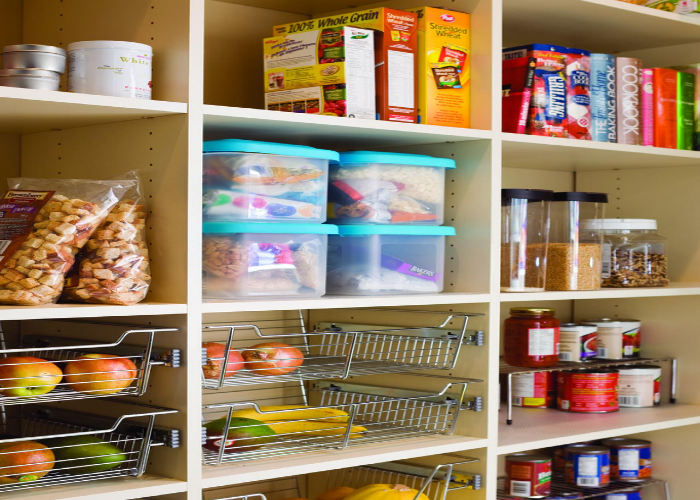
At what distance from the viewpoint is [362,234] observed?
1.67 metres

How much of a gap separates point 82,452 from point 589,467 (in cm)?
129

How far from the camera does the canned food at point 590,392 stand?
7.34 feet

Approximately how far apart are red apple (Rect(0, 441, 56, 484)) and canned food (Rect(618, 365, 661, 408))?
4.91ft

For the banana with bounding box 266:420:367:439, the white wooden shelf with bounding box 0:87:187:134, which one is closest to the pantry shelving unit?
the white wooden shelf with bounding box 0:87:187:134

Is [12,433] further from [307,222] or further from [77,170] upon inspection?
→ [307,222]

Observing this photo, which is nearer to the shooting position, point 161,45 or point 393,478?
point 161,45

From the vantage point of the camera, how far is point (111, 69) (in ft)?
4.44

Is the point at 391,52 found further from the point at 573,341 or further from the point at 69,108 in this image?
the point at 573,341

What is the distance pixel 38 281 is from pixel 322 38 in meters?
0.68

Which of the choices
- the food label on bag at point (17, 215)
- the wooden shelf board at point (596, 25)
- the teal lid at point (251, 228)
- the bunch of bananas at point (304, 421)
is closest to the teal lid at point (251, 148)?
the teal lid at point (251, 228)

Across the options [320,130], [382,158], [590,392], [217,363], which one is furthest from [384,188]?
[590,392]

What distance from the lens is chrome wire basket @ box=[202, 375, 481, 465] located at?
1601 mm

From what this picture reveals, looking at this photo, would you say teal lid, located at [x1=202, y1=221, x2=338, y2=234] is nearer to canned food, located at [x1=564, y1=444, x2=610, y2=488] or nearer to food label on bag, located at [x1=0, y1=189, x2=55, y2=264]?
food label on bag, located at [x1=0, y1=189, x2=55, y2=264]

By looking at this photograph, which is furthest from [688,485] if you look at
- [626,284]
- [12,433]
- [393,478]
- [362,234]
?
[12,433]
